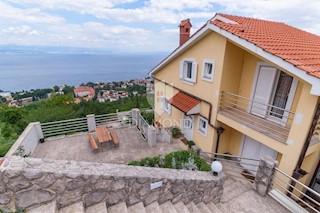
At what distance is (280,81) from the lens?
22.0 ft

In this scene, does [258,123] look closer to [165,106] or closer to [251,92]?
[251,92]

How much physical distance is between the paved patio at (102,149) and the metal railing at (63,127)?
67 centimetres

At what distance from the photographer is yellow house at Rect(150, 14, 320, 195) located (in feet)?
17.3

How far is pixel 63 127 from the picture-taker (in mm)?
11109

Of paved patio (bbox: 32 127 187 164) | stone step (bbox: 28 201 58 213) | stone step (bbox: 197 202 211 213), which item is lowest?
paved patio (bbox: 32 127 187 164)

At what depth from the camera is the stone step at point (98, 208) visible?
10.3ft

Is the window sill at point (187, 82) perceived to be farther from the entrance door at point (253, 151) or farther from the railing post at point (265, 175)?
the railing post at point (265, 175)

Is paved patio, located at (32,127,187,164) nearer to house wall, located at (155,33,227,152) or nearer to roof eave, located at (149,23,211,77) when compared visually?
house wall, located at (155,33,227,152)

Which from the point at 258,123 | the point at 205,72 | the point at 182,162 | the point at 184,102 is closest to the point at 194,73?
the point at 205,72

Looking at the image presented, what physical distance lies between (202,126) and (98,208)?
746 centimetres

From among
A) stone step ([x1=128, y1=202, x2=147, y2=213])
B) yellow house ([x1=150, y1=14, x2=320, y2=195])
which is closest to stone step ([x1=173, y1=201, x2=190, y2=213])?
stone step ([x1=128, y1=202, x2=147, y2=213])

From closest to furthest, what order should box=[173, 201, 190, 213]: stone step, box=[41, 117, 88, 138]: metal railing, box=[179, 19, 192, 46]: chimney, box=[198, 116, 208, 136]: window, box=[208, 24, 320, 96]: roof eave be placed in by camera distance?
1. box=[173, 201, 190, 213]: stone step
2. box=[208, 24, 320, 96]: roof eave
3. box=[198, 116, 208, 136]: window
4. box=[41, 117, 88, 138]: metal railing
5. box=[179, 19, 192, 46]: chimney

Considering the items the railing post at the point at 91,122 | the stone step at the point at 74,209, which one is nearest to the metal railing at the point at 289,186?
the stone step at the point at 74,209

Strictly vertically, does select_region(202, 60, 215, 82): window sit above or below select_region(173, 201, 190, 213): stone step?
above
